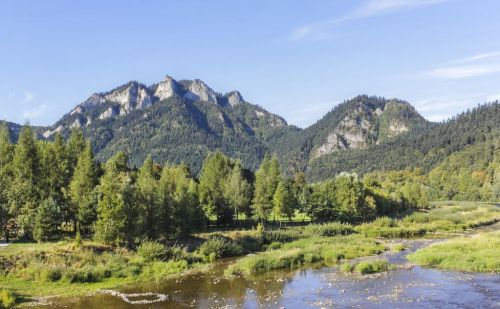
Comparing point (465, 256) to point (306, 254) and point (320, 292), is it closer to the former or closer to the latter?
point (306, 254)

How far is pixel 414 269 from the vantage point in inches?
2222

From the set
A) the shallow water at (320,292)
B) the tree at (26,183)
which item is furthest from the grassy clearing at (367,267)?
the tree at (26,183)

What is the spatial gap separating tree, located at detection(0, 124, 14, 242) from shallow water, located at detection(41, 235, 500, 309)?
27.8 metres

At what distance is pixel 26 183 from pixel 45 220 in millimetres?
9566

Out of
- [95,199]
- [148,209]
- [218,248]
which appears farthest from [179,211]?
[95,199]

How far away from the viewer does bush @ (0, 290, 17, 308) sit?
43.5 m

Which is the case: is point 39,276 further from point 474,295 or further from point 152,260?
point 474,295

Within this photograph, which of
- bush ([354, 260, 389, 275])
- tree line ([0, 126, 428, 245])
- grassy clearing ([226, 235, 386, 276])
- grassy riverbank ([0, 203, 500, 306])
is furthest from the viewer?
tree line ([0, 126, 428, 245])

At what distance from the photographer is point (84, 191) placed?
247 feet

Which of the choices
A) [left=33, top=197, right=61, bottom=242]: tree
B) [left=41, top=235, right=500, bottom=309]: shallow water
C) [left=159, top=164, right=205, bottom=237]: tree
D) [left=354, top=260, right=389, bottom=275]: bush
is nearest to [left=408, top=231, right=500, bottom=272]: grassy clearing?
[left=41, top=235, right=500, bottom=309]: shallow water

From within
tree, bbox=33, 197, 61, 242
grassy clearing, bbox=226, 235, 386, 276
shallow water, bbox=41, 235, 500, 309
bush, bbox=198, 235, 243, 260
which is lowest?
shallow water, bbox=41, 235, 500, 309

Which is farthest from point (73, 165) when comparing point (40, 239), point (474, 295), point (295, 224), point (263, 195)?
point (474, 295)

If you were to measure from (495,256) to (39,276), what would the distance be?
5383 cm

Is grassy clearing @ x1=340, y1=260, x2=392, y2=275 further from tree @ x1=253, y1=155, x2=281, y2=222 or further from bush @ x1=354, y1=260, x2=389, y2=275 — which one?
tree @ x1=253, y1=155, x2=281, y2=222
